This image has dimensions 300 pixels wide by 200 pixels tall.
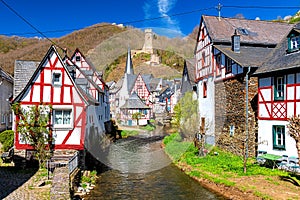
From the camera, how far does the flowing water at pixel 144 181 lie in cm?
1336

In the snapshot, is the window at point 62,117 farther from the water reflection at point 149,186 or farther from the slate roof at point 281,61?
the slate roof at point 281,61

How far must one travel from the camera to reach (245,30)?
24.7m

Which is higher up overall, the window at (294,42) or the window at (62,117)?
the window at (294,42)

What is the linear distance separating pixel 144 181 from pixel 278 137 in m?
7.56

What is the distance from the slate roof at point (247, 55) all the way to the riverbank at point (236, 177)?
A: 5866 millimetres

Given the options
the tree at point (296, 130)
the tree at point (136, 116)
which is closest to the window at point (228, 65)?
the tree at point (296, 130)

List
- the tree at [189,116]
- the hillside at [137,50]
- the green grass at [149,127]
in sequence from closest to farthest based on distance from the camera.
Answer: the hillside at [137,50] < the tree at [189,116] < the green grass at [149,127]

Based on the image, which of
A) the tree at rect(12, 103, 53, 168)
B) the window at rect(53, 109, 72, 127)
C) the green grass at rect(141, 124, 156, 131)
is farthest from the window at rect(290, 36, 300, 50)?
the green grass at rect(141, 124, 156, 131)

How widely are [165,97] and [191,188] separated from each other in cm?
4315

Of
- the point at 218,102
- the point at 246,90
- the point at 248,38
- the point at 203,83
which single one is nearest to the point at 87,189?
the point at 246,90

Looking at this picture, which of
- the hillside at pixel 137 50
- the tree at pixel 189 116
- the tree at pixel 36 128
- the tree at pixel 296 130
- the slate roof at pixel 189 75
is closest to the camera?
the tree at pixel 296 130

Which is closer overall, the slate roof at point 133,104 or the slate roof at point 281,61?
the slate roof at point 281,61

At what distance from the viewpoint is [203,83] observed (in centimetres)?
2495

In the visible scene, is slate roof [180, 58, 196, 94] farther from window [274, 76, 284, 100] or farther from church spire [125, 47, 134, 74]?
church spire [125, 47, 134, 74]
